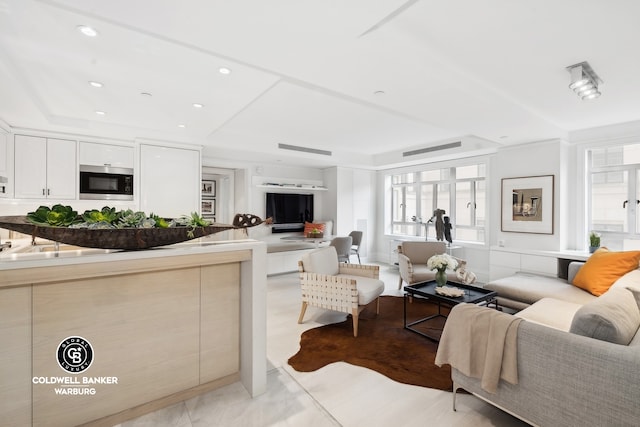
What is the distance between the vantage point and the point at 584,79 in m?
2.38

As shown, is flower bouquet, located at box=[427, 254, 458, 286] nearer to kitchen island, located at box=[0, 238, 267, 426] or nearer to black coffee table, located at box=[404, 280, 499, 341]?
black coffee table, located at box=[404, 280, 499, 341]

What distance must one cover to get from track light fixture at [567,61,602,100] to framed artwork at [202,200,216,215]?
227 inches

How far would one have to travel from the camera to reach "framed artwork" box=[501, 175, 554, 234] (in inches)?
168

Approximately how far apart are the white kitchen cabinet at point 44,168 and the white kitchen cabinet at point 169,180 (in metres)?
0.77

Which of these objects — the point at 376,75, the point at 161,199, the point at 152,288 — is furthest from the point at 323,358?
the point at 161,199

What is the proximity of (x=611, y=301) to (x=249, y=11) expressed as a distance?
2691mm

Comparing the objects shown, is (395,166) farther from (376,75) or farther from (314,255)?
(376,75)

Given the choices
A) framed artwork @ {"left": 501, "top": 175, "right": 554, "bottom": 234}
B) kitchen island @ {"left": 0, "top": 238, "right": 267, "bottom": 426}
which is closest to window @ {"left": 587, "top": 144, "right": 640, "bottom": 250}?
framed artwork @ {"left": 501, "top": 175, "right": 554, "bottom": 234}

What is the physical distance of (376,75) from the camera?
2309 millimetres

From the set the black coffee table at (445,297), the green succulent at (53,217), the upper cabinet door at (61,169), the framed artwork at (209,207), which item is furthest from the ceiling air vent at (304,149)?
the green succulent at (53,217)

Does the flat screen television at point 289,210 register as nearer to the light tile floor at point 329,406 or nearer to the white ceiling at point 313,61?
the white ceiling at point 313,61

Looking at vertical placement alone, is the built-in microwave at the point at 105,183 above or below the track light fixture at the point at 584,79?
below

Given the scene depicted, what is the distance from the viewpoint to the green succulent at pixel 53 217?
1512 millimetres

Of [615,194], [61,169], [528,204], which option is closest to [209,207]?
[61,169]
